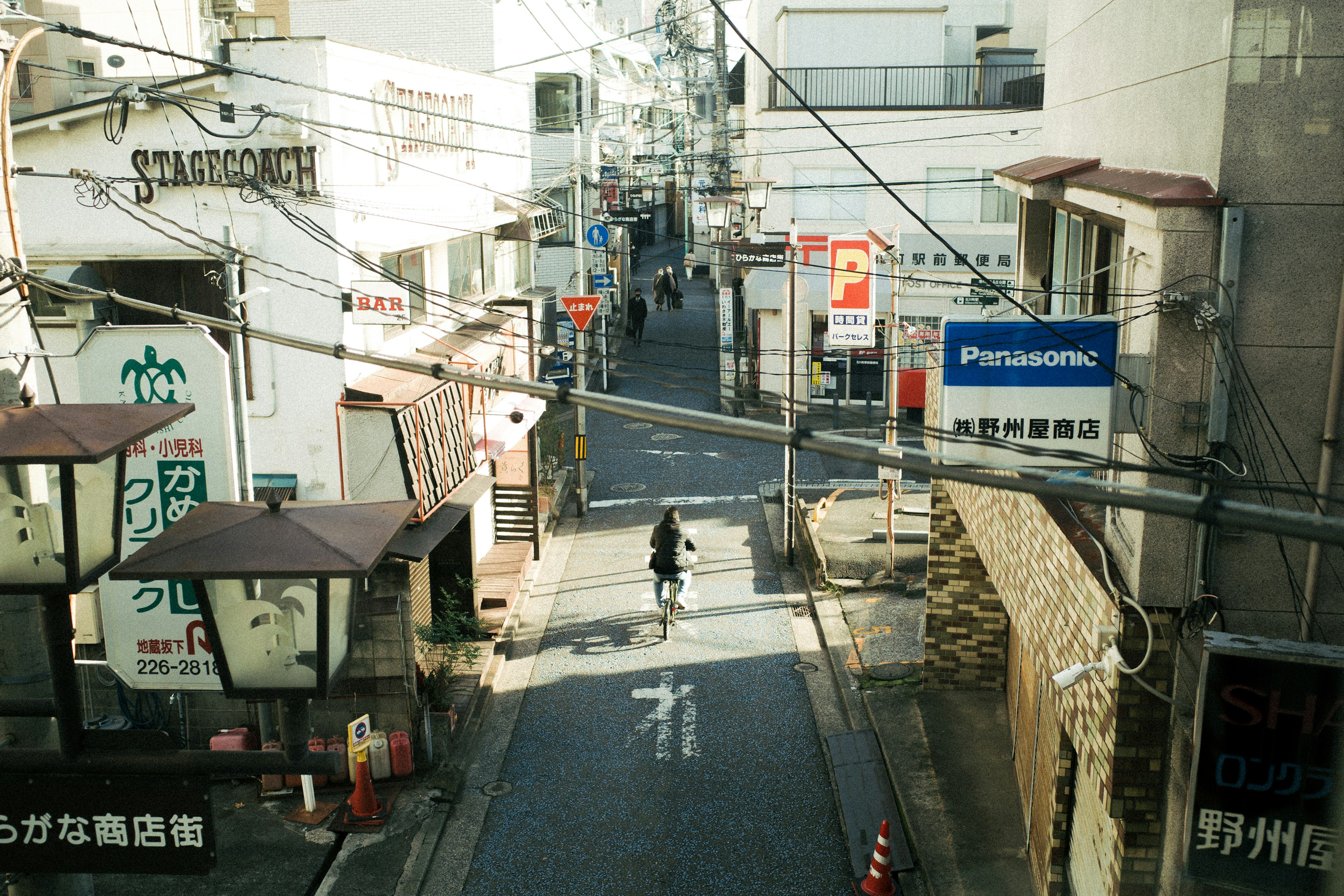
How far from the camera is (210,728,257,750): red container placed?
1177cm

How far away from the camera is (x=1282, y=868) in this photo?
5.48 metres

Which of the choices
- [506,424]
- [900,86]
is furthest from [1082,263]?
[900,86]

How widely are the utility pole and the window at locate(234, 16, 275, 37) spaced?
1087cm

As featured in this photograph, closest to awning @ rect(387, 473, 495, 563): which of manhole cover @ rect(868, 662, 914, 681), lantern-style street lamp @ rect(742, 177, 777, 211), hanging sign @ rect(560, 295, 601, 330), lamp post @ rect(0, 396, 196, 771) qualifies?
hanging sign @ rect(560, 295, 601, 330)

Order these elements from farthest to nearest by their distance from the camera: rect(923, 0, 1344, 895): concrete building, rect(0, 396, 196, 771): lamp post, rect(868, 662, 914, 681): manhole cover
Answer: rect(868, 662, 914, 681): manhole cover, rect(923, 0, 1344, 895): concrete building, rect(0, 396, 196, 771): lamp post

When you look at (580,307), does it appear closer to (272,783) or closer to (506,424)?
(506,424)

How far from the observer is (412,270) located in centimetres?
1655

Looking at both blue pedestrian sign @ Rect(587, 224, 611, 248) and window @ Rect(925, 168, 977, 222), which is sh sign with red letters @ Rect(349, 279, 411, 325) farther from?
window @ Rect(925, 168, 977, 222)

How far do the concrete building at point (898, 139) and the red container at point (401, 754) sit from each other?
1785 cm

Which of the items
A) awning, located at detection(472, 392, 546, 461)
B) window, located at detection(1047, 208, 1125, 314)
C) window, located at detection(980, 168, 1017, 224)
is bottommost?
awning, located at detection(472, 392, 546, 461)

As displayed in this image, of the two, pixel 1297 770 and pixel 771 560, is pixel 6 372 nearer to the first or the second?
pixel 1297 770

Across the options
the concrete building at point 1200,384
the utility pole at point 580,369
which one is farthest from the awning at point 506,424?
the concrete building at point 1200,384

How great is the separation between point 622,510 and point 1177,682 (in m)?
16.8

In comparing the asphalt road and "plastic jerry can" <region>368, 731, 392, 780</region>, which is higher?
"plastic jerry can" <region>368, 731, 392, 780</region>
